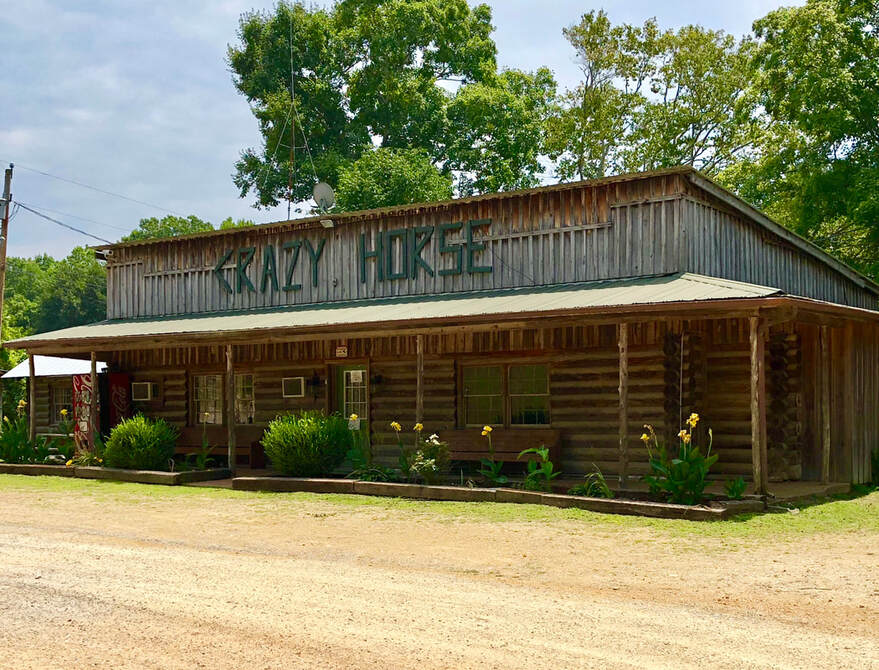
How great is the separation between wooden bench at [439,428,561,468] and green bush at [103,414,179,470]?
612 centimetres

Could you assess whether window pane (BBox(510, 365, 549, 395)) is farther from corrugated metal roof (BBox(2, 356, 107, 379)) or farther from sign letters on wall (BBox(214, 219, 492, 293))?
corrugated metal roof (BBox(2, 356, 107, 379))

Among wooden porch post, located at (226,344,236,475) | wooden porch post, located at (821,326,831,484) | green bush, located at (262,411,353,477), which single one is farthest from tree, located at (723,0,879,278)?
wooden porch post, located at (226,344,236,475)

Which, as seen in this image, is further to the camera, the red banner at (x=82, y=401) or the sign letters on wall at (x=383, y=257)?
the red banner at (x=82, y=401)

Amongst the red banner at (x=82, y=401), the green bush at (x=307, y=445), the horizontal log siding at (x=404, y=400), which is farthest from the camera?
the red banner at (x=82, y=401)

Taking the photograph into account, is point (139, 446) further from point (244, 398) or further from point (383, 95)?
point (383, 95)

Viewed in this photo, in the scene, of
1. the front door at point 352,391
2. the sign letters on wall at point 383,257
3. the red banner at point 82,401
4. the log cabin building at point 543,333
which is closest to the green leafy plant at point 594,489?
the log cabin building at point 543,333

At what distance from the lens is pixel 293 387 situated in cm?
2144

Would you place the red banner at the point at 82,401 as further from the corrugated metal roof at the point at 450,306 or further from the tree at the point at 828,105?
the tree at the point at 828,105

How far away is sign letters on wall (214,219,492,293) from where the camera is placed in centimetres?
1994

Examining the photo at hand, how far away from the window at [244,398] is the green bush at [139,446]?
2.46m

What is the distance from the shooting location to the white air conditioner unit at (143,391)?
23.8 meters

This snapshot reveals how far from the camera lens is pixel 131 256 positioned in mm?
25625

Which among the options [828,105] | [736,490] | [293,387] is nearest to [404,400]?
[293,387]

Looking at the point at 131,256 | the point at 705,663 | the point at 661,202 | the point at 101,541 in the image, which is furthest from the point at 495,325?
the point at 131,256
